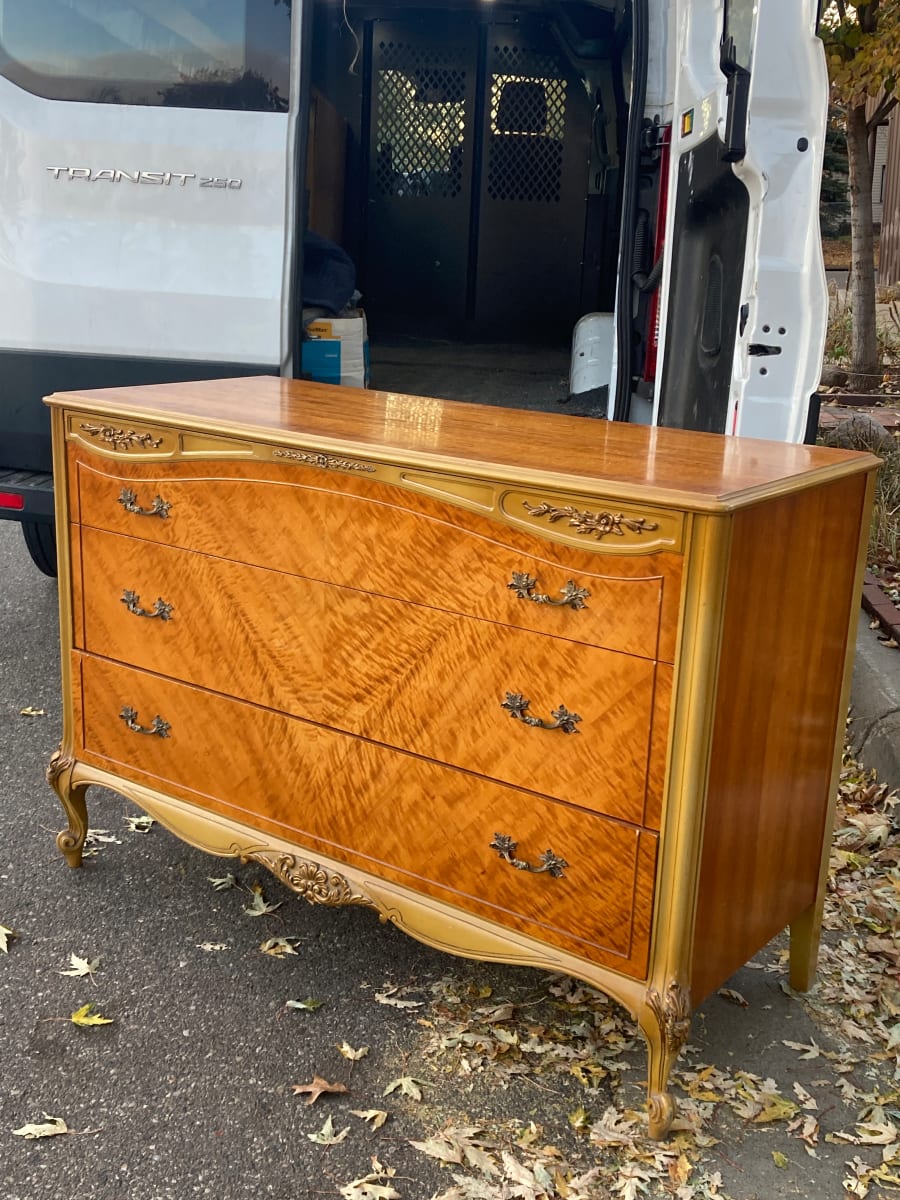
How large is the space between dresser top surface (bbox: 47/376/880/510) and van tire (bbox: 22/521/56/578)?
71.7 inches

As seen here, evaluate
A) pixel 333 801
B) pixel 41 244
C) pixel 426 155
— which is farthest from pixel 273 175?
pixel 426 155

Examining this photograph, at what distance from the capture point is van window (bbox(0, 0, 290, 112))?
146 inches

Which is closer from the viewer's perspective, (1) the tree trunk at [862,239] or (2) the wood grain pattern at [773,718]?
(2) the wood grain pattern at [773,718]

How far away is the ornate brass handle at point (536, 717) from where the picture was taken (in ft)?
7.34

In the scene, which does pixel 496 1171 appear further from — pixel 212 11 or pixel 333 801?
pixel 212 11

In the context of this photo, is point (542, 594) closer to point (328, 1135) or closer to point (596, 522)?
point (596, 522)

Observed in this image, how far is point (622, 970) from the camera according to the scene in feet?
7.47

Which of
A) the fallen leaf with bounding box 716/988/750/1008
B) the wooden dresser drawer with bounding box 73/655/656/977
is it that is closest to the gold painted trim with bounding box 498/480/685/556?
the wooden dresser drawer with bounding box 73/655/656/977

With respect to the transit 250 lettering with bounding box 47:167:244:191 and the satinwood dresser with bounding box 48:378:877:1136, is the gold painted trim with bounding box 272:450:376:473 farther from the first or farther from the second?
the transit 250 lettering with bounding box 47:167:244:191

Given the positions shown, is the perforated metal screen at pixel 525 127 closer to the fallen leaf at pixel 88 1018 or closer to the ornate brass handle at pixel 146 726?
the ornate brass handle at pixel 146 726

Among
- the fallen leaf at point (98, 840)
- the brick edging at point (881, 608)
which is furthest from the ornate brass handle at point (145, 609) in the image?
the brick edging at point (881, 608)

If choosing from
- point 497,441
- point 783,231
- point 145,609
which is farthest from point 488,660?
point 783,231

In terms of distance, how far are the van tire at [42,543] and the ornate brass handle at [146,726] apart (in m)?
1.89

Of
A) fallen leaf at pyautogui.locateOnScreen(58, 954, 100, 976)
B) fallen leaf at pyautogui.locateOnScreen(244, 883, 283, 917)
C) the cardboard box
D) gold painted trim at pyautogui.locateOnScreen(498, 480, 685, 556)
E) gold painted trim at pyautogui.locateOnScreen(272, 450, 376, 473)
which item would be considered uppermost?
the cardboard box
